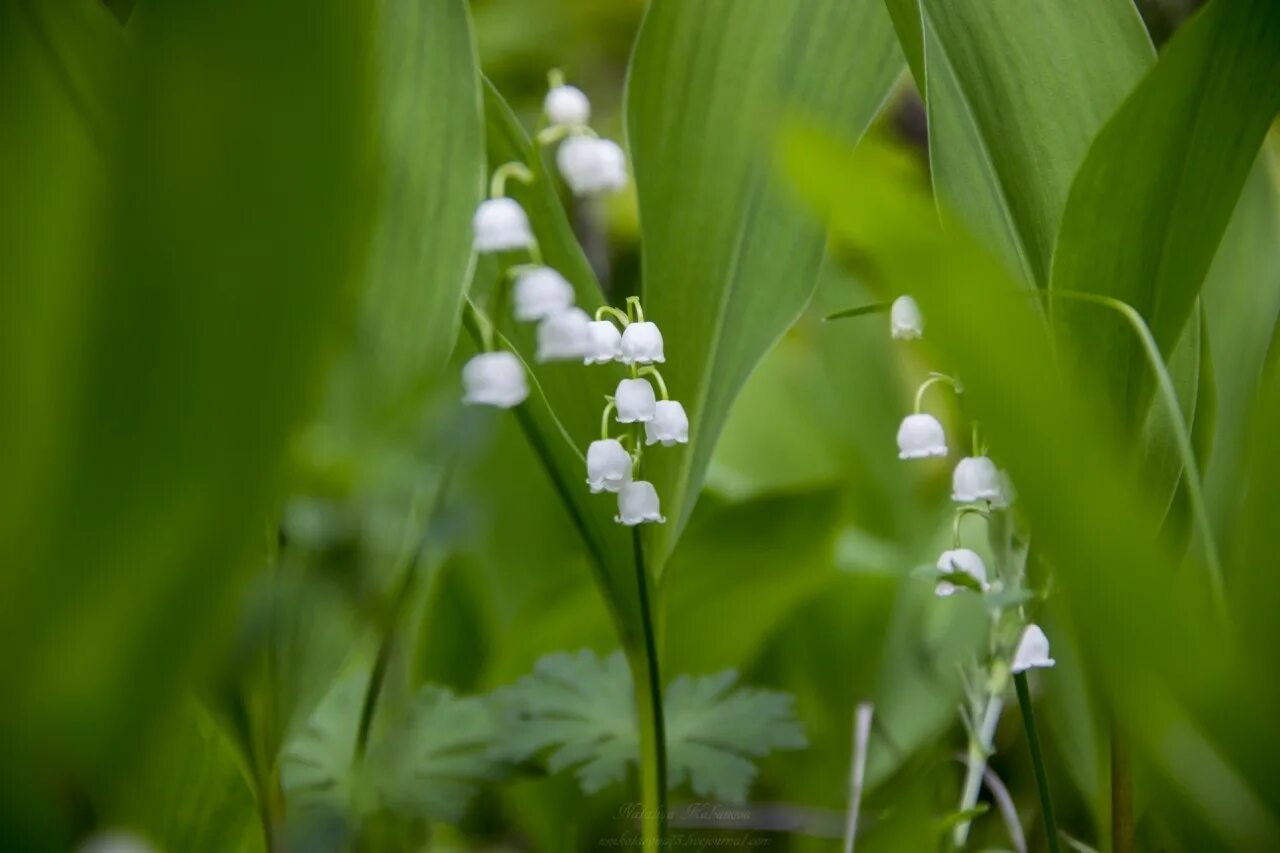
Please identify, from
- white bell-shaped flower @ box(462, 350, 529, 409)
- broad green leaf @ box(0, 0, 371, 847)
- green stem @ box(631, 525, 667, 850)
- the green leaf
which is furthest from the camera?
the green leaf

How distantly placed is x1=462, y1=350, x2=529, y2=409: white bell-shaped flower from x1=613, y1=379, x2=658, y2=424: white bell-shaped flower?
0.10 m

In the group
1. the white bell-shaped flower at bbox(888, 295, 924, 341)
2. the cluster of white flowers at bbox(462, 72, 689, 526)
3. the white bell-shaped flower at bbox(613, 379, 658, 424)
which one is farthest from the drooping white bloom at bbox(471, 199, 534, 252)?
the white bell-shaped flower at bbox(888, 295, 924, 341)

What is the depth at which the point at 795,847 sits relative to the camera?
3.10 ft

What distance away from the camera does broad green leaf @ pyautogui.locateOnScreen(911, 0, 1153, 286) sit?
68cm

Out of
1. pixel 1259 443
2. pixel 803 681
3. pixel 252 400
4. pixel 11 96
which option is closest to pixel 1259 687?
pixel 1259 443

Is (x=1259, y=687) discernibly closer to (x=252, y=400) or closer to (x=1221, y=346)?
(x=252, y=400)

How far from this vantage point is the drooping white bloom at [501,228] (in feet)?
1.89

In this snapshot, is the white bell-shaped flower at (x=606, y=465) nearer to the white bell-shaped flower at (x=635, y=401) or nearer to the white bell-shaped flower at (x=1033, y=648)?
the white bell-shaped flower at (x=635, y=401)

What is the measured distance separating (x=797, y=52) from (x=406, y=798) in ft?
1.71

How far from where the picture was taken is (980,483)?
66cm

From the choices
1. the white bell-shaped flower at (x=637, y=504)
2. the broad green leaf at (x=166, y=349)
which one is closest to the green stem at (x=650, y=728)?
the white bell-shaped flower at (x=637, y=504)

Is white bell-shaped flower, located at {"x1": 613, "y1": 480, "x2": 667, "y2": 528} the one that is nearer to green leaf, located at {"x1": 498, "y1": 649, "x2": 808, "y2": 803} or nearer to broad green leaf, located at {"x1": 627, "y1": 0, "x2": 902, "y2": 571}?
broad green leaf, located at {"x1": 627, "y1": 0, "x2": 902, "y2": 571}

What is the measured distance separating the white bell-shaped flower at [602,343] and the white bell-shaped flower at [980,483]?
21 centimetres

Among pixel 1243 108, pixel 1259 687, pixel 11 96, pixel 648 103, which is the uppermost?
pixel 648 103
